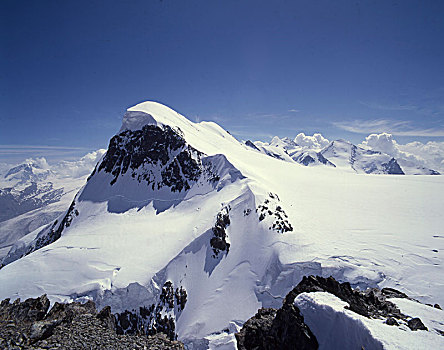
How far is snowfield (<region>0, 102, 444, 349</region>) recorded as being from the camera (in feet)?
70.2

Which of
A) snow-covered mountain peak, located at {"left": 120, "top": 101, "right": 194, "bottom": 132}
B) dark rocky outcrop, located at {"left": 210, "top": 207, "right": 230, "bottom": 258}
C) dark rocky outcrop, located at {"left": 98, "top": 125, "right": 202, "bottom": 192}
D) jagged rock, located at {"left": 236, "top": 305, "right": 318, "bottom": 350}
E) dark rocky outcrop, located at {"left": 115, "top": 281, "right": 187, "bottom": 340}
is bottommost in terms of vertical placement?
dark rocky outcrop, located at {"left": 115, "top": 281, "right": 187, "bottom": 340}

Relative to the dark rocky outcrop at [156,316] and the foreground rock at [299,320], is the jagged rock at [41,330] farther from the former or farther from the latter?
the dark rocky outcrop at [156,316]

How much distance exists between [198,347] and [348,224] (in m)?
27.2

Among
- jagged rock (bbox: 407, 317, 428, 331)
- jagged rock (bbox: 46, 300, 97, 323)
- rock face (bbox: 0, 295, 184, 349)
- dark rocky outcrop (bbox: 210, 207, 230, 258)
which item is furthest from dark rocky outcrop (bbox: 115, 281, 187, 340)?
jagged rock (bbox: 407, 317, 428, 331)

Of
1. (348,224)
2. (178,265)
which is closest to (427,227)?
(348,224)

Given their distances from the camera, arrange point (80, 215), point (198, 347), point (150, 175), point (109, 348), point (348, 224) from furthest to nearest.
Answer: point (150, 175) → point (80, 215) → point (348, 224) → point (198, 347) → point (109, 348)

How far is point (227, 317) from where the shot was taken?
86.5 ft

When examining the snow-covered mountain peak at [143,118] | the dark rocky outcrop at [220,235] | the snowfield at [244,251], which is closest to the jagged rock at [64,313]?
the snowfield at [244,251]

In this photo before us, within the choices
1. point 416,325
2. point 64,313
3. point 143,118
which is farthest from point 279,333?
point 143,118

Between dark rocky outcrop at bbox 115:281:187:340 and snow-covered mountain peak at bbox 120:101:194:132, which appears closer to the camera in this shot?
dark rocky outcrop at bbox 115:281:187:340

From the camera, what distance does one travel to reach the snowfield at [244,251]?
21391mm

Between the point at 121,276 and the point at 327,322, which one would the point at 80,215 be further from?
the point at 327,322

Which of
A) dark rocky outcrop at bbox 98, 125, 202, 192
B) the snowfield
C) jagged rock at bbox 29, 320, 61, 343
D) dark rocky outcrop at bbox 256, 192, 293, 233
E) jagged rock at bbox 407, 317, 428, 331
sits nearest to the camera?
jagged rock at bbox 407, 317, 428, 331

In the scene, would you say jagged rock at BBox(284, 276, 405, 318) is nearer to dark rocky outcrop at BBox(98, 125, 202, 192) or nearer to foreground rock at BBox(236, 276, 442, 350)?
foreground rock at BBox(236, 276, 442, 350)
